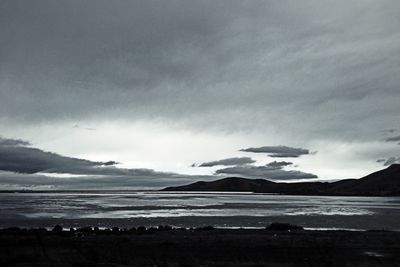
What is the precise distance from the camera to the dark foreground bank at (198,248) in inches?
963

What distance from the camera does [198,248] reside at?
29.4 metres

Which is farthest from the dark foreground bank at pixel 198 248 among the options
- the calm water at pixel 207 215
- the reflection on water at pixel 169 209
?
the reflection on water at pixel 169 209

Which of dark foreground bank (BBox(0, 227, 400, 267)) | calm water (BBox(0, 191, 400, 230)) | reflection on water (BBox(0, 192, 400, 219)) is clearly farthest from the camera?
reflection on water (BBox(0, 192, 400, 219))

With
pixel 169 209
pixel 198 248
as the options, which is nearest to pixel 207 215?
pixel 169 209

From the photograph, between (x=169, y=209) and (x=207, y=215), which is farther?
(x=169, y=209)

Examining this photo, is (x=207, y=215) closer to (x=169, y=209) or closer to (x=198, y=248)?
(x=169, y=209)

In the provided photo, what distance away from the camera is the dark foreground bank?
2445 centimetres

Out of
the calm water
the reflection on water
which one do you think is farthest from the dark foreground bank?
the reflection on water

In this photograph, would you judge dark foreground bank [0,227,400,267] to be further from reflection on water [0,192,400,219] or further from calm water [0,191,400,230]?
reflection on water [0,192,400,219]

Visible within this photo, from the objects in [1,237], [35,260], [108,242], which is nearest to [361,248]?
[108,242]

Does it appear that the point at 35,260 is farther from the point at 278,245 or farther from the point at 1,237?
the point at 278,245

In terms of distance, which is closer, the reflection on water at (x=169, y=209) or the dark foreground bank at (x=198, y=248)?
the dark foreground bank at (x=198, y=248)

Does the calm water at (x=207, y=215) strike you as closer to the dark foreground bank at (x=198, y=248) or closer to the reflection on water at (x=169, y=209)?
the reflection on water at (x=169, y=209)

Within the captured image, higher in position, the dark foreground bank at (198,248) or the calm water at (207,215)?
the calm water at (207,215)
